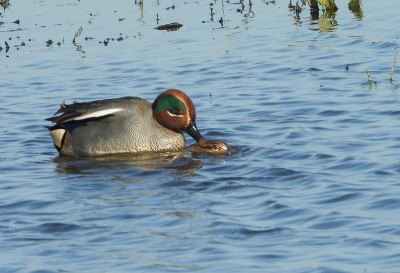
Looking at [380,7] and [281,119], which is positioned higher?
[380,7]

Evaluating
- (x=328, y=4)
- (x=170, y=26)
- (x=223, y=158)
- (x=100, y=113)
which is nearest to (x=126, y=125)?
(x=100, y=113)

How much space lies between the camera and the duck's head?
8.82 metres

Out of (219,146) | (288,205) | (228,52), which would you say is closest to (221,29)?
(228,52)

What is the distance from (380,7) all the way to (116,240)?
12.6m

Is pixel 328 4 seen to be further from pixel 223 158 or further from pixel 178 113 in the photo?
pixel 223 158

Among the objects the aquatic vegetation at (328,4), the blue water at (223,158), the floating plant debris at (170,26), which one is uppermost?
the aquatic vegetation at (328,4)

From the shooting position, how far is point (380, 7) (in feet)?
55.6

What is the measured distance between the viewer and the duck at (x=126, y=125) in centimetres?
878

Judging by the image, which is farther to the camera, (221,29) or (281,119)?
(221,29)

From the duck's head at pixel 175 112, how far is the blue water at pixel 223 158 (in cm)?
40

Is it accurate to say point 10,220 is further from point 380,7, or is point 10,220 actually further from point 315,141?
point 380,7

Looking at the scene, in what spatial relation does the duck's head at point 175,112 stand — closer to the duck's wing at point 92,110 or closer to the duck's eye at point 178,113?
the duck's eye at point 178,113

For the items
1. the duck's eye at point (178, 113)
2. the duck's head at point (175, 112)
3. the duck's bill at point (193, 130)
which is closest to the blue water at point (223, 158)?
the duck's bill at point (193, 130)

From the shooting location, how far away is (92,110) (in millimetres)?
8758
